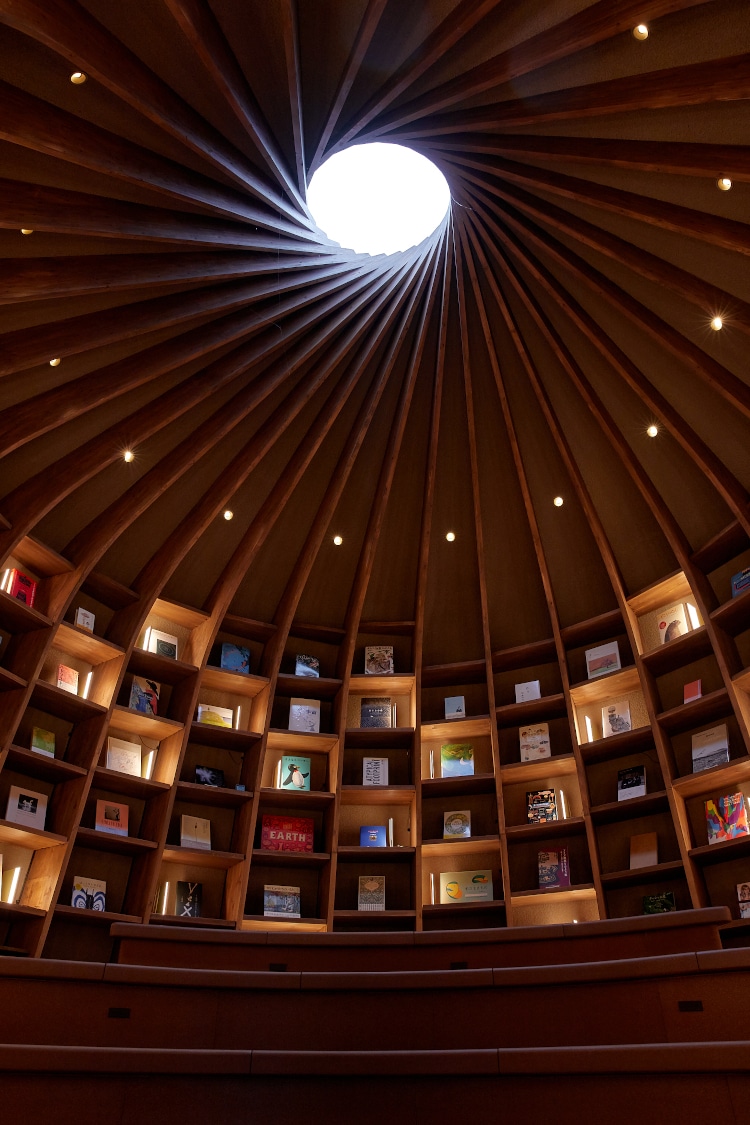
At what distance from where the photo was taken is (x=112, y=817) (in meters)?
9.15

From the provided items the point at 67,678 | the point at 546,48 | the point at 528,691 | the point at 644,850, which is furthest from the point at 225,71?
the point at 644,850

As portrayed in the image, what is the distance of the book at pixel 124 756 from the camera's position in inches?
367

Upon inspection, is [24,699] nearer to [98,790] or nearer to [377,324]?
[98,790]

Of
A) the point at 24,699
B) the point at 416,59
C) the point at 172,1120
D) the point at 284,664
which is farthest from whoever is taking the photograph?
the point at 284,664

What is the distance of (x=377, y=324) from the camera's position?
883 cm

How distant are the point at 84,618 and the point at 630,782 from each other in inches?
231

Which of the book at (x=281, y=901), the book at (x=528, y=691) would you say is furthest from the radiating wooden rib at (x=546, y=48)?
the book at (x=281, y=901)

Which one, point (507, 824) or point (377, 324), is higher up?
point (377, 324)

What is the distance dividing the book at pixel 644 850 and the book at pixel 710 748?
2.67 ft

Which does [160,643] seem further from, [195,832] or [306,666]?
[195,832]

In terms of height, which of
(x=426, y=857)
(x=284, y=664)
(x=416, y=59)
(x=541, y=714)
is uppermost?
(x=416, y=59)

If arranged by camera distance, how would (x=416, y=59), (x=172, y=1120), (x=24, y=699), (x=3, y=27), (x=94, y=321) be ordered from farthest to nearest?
(x=24, y=699)
(x=94, y=321)
(x=416, y=59)
(x=3, y=27)
(x=172, y=1120)

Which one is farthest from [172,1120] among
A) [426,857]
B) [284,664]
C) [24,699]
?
[284,664]

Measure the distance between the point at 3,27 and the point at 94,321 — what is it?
7.52 ft
